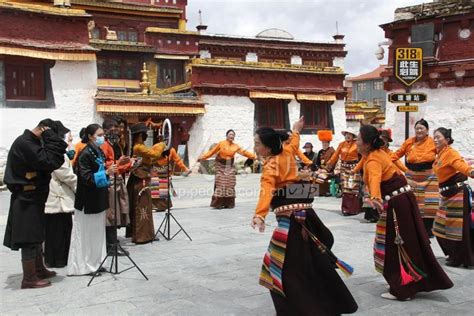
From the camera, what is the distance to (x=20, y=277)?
20.7 ft

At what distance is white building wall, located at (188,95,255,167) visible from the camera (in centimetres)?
2280

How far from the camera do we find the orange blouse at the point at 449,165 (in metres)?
6.40

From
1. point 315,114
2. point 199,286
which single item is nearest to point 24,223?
point 199,286

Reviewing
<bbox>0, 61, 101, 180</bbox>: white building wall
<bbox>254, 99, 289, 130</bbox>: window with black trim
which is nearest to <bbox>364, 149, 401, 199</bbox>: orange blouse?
<bbox>0, 61, 101, 180</bbox>: white building wall

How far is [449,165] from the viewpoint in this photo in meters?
6.57

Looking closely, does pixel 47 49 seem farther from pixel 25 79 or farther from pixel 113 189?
pixel 113 189

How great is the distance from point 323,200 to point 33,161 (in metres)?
10.0

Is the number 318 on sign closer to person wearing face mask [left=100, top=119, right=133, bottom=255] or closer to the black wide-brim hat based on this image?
the black wide-brim hat

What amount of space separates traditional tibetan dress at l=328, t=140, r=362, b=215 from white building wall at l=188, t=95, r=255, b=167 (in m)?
11.9

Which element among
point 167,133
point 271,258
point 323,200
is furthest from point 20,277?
point 323,200

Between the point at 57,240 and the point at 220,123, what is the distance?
16994 mm

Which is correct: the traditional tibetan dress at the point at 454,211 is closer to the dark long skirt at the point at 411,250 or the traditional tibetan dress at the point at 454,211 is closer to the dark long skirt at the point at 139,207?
the dark long skirt at the point at 411,250

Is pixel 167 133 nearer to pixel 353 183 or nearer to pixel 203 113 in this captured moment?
pixel 353 183

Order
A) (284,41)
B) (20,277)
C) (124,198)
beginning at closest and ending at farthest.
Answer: (20,277), (124,198), (284,41)
